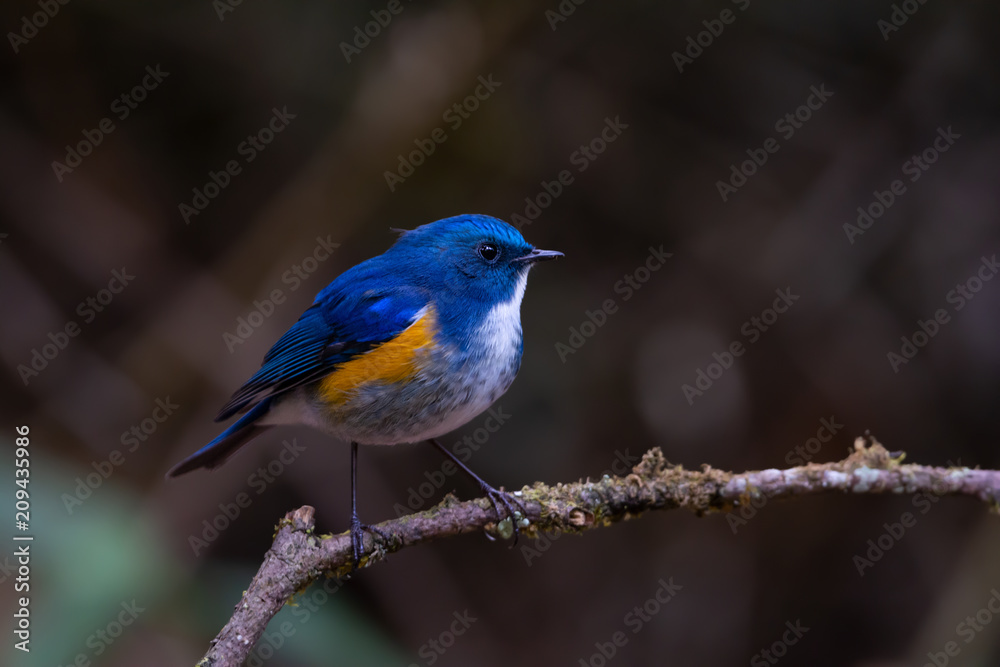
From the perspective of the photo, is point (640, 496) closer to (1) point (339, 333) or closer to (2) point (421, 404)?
(2) point (421, 404)

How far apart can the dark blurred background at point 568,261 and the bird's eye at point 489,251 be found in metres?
1.44

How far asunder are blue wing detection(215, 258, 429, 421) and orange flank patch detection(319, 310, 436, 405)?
0.19ft

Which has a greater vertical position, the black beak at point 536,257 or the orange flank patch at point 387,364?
the black beak at point 536,257

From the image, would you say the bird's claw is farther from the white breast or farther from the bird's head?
the bird's head

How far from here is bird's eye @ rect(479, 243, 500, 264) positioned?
337 centimetres

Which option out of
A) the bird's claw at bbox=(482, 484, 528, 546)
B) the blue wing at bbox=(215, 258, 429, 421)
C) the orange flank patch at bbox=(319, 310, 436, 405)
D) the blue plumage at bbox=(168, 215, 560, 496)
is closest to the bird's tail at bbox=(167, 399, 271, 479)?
the blue plumage at bbox=(168, 215, 560, 496)

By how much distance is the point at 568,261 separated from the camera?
5.02 meters

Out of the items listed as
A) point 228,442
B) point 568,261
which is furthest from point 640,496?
point 568,261

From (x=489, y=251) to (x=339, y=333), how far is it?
691 millimetres

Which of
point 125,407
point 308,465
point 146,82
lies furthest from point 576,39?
point 125,407

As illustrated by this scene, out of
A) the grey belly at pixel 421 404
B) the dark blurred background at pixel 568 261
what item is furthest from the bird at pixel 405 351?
the dark blurred background at pixel 568 261

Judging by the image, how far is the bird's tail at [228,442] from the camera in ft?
11.4

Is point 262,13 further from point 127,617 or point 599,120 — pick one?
point 127,617

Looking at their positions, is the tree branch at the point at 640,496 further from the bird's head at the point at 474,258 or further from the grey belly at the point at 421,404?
the bird's head at the point at 474,258
